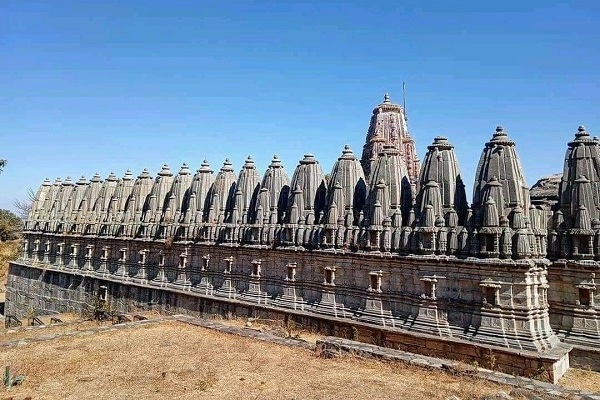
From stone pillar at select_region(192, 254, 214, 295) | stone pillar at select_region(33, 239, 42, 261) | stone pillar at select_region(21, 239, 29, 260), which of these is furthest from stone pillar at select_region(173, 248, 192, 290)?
stone pillar at select_region(21, 239, 29, 260)

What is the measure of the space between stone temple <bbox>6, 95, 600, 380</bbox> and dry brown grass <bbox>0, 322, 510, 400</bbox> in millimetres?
4418

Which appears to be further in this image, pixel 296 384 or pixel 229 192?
pixel 229 192

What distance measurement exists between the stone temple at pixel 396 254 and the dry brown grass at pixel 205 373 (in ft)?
14.5

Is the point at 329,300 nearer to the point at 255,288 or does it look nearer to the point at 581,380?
the point at 255,288

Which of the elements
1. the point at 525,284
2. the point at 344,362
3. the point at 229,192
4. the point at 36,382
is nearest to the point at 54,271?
the point at 229,192

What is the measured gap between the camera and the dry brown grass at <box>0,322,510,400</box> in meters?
12.0

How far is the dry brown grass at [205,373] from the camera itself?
1195cm

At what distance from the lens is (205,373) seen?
1358 centimetres

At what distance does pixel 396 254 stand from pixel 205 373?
8.77 m

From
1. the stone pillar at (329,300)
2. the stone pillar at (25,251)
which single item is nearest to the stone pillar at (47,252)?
the stone pillar at (25,251)

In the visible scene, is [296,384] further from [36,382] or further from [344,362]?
[36,382]

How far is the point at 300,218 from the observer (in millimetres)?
23500

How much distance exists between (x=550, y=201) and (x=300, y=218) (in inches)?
428

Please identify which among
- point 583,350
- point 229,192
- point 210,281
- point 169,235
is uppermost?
point 229,192
